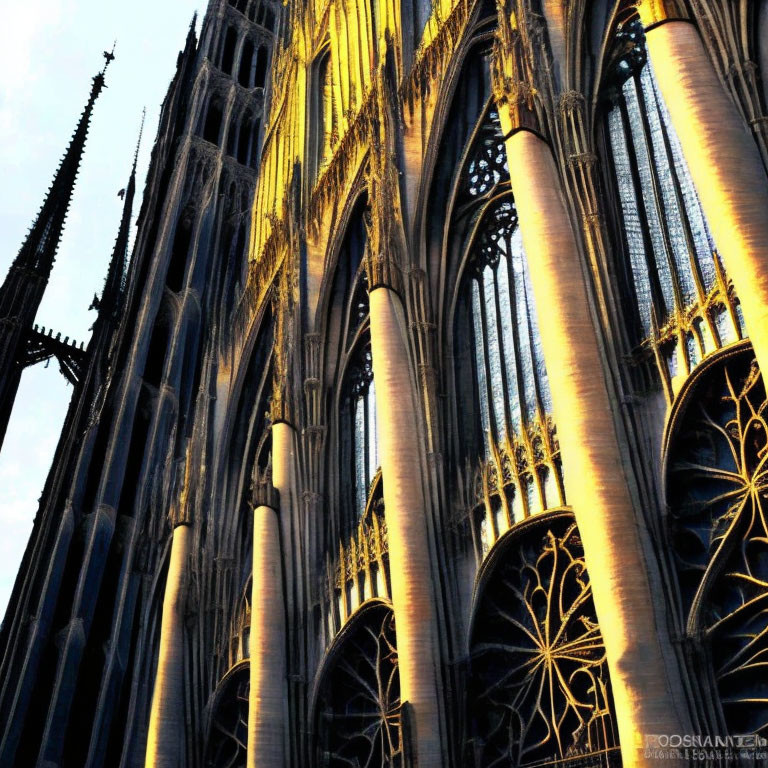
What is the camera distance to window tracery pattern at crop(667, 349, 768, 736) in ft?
32.2

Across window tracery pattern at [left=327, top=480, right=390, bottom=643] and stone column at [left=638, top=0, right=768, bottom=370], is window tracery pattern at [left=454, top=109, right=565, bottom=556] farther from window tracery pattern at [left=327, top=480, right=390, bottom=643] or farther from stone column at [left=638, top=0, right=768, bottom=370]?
stone column at [left=638, top=0, right=768, bottom=370]

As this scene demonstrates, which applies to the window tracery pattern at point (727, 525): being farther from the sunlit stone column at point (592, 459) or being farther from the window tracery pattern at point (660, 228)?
the sunlit stone column at point (592, 459)

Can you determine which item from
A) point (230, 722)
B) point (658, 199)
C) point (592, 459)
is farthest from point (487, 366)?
point (230, 722)

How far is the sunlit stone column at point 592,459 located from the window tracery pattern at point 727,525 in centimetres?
78

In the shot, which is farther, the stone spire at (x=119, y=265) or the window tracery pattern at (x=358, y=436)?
the stone spire at (x=119, y=265)

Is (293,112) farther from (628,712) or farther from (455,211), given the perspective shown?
(628,712)

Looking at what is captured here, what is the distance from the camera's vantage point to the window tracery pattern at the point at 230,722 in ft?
62.4

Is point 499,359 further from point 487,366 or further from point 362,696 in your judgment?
point 362,696

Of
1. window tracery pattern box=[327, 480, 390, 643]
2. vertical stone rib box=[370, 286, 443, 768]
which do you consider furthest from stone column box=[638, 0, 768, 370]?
window tracery pattern box=[327, 480, 390, 643]

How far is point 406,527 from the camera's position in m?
13.7

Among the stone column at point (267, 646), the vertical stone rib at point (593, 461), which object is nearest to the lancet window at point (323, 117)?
the stone column at point (267, 646)

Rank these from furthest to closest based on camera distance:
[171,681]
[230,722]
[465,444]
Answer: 1. [171,681]
2. [230,722]
3. [465,444]

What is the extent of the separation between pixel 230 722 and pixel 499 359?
32.9 ft

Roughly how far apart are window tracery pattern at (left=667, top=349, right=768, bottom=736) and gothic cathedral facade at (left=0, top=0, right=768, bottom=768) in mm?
32
